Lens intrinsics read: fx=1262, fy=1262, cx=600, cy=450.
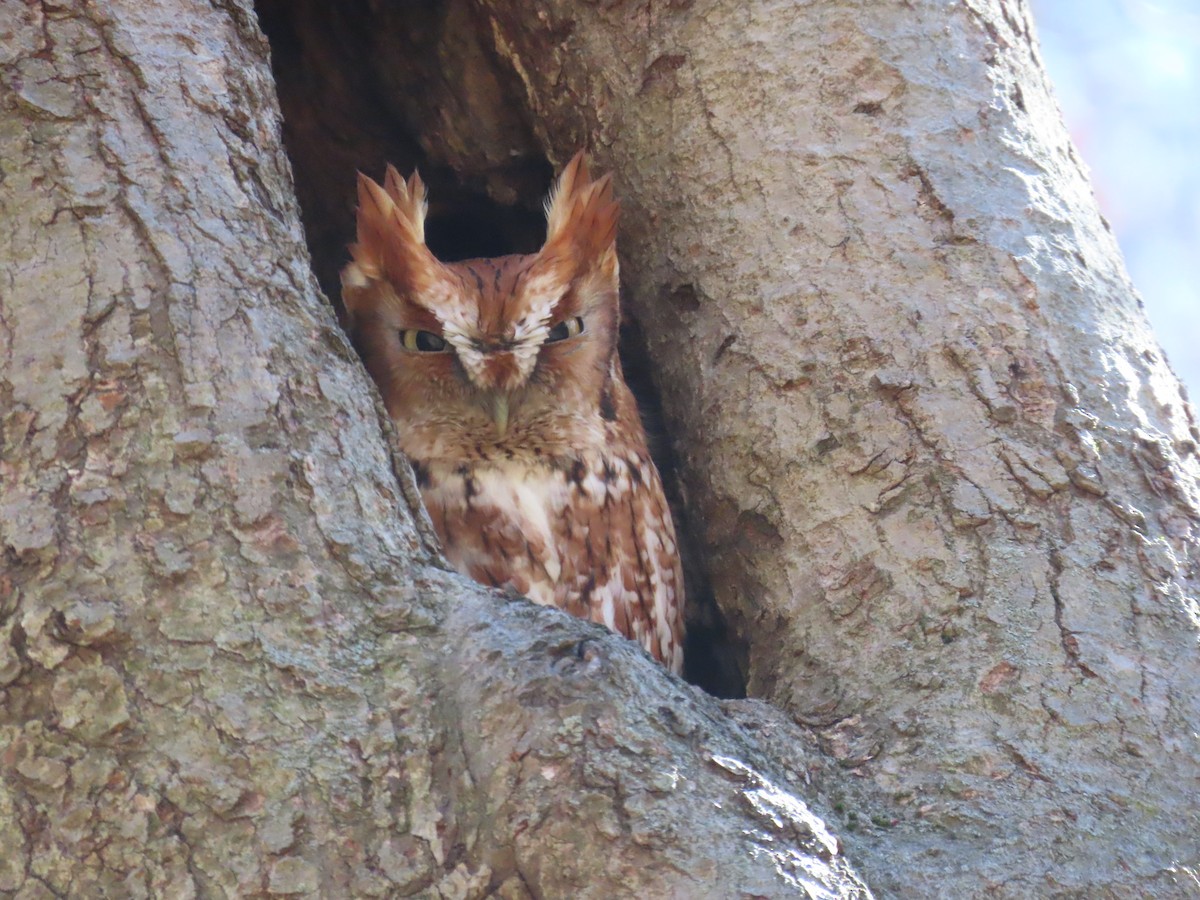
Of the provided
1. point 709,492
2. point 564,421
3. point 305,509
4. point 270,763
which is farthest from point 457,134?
point 270,763

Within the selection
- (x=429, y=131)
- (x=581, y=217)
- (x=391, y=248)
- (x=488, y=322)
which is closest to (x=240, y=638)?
(x=488, y=322)

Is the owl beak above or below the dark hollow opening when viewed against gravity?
below

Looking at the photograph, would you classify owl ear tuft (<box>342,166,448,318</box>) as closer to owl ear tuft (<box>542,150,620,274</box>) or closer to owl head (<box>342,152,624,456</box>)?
owl head (<box>342,152,624,456</box>)

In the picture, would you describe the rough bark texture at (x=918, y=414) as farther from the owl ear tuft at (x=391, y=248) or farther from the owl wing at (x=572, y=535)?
the owl ear tuft at (x=391, y=248)

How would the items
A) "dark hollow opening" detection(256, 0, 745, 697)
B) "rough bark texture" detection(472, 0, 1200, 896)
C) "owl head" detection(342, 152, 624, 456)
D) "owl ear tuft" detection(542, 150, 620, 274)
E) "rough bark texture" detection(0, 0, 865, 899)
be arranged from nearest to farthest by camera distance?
"rough bark texture" detection(0, 0, 865, 899)
"rough bark texture" detection(472, 0, 1200, 896)
"owl head" detection(342, 152, 624, 456)
"owl ear tuft" detection(542, 150, 620, 274)
"dark hollow opening" detection(256, 0, 745, 697)

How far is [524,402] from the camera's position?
7.11 ft

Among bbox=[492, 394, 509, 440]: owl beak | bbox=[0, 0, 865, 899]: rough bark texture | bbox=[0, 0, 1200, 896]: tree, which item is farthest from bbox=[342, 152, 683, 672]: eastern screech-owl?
bbox=[0, 0, 865, 899]: rough bark texture

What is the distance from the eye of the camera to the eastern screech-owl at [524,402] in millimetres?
2098

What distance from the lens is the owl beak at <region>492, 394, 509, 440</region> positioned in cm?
211

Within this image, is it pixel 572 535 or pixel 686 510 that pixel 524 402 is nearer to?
pixel 572 535

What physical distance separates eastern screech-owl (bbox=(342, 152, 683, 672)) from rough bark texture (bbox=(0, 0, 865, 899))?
598 millimetres

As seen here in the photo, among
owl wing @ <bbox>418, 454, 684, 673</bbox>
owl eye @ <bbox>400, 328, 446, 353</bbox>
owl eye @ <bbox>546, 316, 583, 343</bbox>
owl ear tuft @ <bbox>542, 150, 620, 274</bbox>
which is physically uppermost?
owl ear tuft @ <bbox>542, 150, 620, 274</bbox>

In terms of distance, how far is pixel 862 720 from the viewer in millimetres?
1665

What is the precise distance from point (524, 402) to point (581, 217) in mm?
339
